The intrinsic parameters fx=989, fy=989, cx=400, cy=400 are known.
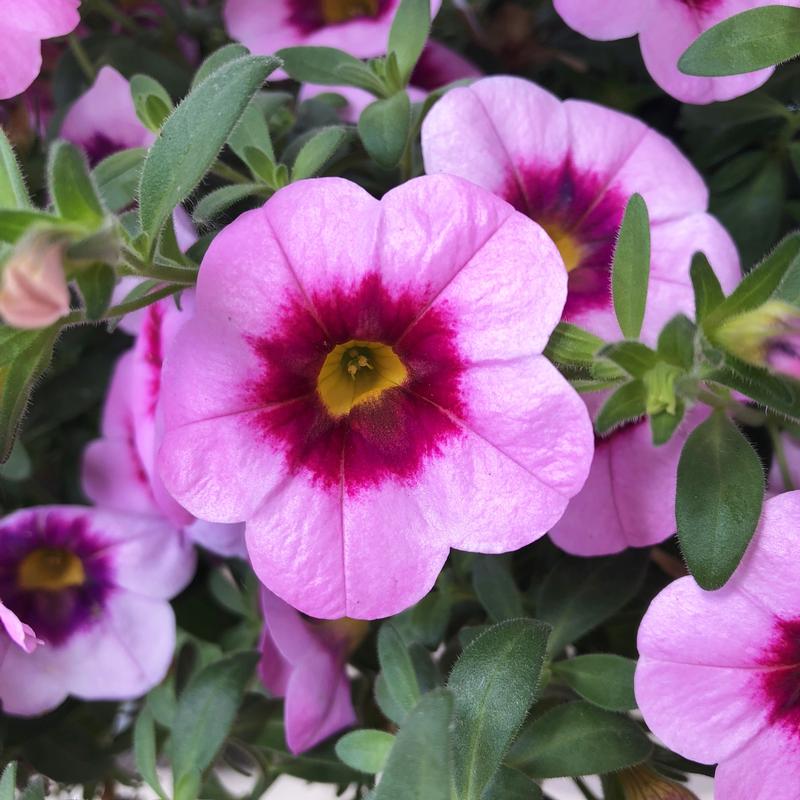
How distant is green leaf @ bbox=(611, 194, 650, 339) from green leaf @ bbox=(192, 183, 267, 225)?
0.73 feet

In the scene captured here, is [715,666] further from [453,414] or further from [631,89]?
[631,89]

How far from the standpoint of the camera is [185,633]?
2.96ft

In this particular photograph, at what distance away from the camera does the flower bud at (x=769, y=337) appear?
1.41ft

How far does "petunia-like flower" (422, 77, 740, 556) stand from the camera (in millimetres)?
604

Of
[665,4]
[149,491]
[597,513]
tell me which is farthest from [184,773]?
[665,4]

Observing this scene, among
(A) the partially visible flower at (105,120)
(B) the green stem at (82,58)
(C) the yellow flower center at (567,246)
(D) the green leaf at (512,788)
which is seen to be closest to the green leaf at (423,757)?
(D) the green leaf at (512,788)

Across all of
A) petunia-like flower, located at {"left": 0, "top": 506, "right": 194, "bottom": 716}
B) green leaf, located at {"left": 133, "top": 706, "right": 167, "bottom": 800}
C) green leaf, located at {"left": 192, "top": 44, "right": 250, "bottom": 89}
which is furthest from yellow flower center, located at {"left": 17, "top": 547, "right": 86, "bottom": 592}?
green leaf, located at {"left": 192, "top": 44, "right": 250, "bottom": 89}

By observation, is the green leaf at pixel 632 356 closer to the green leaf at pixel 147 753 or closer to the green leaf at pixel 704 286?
the green leaf at pixel 704 286

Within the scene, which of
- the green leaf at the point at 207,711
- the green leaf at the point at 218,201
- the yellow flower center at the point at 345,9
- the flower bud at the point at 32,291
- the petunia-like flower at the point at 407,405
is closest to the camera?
the flower bud at the point at 32,291

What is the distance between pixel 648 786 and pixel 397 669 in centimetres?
19

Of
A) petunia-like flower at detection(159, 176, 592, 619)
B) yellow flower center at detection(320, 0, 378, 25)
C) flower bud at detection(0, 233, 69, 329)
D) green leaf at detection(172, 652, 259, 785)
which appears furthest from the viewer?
yellow flower center at detection(320, 0, 378, 25)

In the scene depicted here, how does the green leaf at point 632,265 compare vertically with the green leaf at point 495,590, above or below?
above

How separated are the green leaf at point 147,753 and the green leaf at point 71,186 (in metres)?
0.41

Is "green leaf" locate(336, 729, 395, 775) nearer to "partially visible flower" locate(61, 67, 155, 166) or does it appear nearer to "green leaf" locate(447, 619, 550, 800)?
"green leaf" locate(447, 619, 550, 800)
